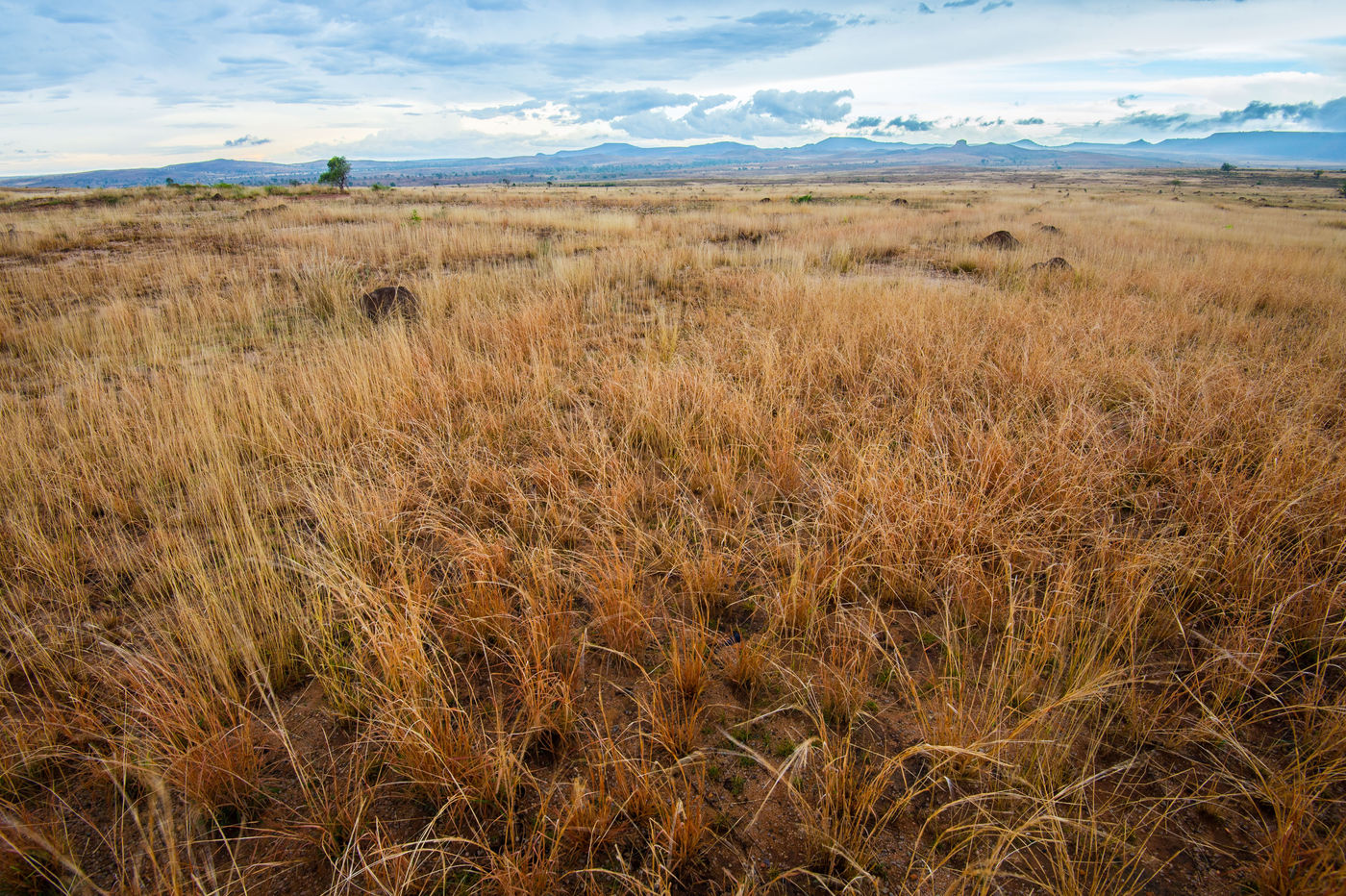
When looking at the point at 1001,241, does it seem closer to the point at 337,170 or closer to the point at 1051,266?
the point at 1051,266

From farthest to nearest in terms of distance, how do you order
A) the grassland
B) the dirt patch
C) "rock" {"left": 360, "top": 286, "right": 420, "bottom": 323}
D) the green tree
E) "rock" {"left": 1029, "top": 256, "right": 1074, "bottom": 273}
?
the green tree, the dirt patch, "rock" {"left": 1029, "top": 256, "right": 1074, "bottom": 273}, "rock" {"left": 360, "top": 286, "right": 420, "bottom": 323}, the grassland

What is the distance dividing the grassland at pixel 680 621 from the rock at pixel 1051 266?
3958 millimetres

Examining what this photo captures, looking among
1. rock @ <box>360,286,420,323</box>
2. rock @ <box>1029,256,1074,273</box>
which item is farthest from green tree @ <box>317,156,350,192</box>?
rock @ <box>1029,256,1074,273</box>

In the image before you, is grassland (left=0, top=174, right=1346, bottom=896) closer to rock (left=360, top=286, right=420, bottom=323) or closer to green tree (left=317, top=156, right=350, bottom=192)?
rock (left=360, top=286, right=420, bottom=323)

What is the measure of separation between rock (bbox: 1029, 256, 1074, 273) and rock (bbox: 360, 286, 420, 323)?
9.72 metres

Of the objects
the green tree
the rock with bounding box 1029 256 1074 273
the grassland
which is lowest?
the grassland

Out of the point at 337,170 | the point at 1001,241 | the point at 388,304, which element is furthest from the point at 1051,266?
the point at 337,170

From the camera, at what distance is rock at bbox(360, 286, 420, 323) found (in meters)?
6.73

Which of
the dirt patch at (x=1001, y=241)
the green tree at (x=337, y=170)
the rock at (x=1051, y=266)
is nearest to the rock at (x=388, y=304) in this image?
the rock at (x=1051, y=266)

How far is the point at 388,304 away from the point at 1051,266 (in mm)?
10495

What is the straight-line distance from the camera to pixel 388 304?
6938 millimetres

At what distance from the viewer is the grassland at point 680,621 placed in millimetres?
1462

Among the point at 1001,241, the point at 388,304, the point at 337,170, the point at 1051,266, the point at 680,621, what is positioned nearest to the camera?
the point at 680,621

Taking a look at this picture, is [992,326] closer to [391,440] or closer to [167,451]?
[391,440]
